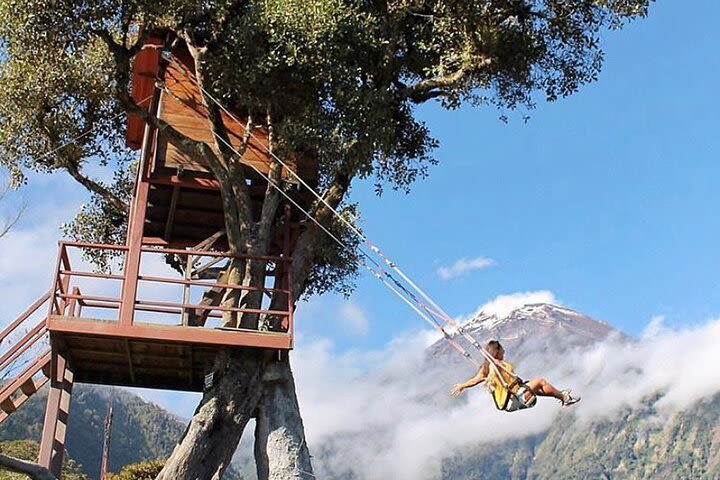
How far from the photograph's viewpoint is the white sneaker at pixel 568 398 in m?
12.5

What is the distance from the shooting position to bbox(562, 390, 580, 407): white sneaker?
1251 centimetres

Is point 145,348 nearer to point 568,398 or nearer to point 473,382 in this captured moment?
point 473,382

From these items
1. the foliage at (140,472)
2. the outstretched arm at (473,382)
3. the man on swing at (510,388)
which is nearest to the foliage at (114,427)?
the foliage at (140,472)

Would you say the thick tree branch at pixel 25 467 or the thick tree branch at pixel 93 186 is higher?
the thick tree branch at pixel 93 186

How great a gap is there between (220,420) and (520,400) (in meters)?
4.78

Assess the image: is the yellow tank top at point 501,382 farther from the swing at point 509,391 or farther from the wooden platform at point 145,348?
the wooden platform at point 145,348

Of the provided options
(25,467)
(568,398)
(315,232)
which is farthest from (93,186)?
(568,398)

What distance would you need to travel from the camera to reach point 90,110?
19922 millimetres

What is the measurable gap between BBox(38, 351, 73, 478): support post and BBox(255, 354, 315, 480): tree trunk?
2.92 meters

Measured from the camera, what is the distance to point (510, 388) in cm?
1281

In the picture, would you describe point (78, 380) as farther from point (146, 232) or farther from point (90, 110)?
point (90, 110)

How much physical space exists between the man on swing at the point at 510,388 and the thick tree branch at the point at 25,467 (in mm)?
5417

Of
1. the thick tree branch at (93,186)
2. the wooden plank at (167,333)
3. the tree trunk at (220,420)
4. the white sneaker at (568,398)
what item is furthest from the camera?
the thick tree branch at (93,186)

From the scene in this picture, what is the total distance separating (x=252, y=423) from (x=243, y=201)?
3.57 metres
